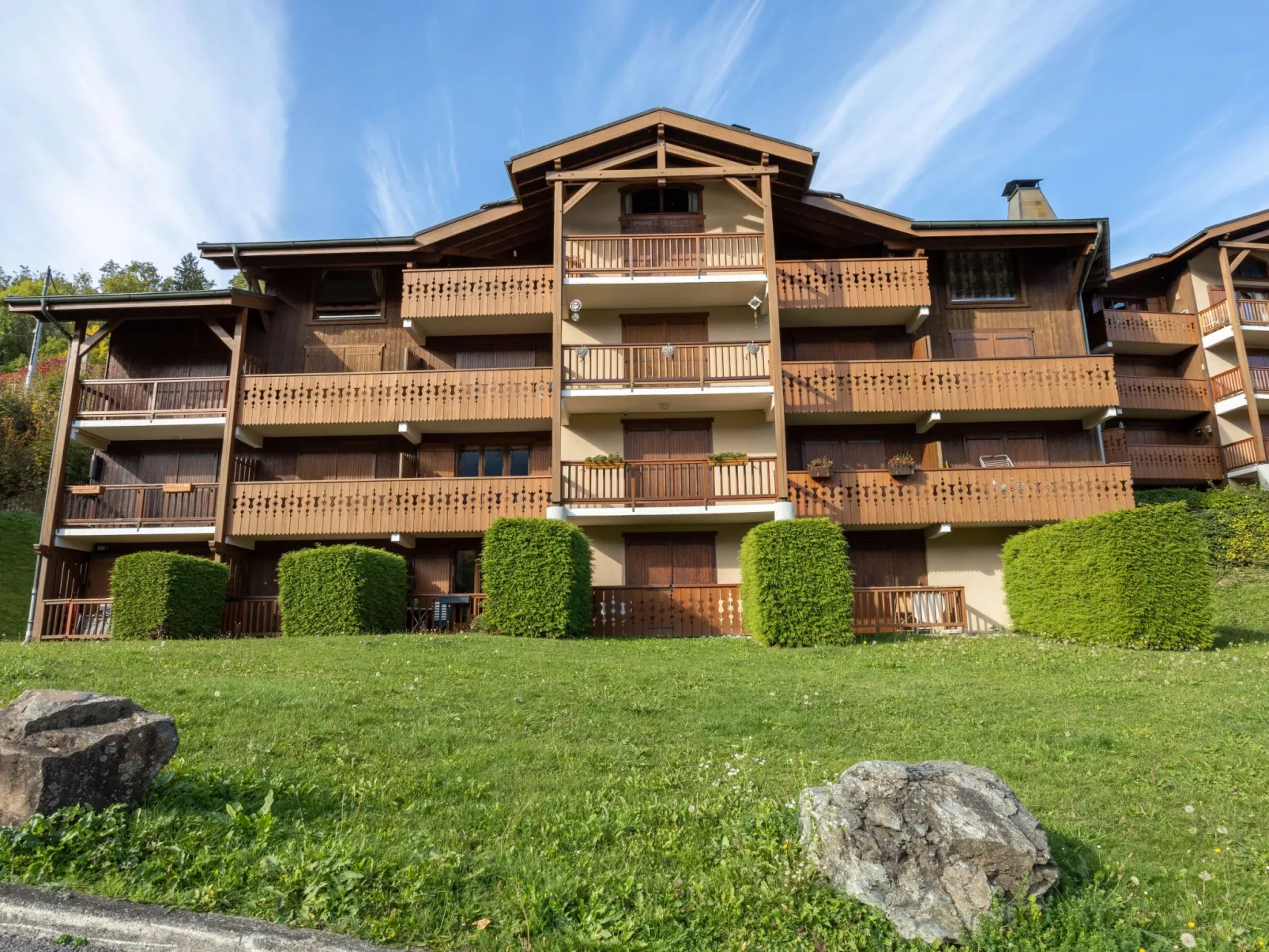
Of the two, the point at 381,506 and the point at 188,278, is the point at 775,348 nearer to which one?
the point at 381,506

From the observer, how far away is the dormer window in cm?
2252

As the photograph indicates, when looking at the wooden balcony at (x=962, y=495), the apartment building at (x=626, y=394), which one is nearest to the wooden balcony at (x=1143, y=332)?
the apartment building at (x=626, y=394)

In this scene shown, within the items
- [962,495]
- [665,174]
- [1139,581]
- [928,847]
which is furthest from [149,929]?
[665,174]

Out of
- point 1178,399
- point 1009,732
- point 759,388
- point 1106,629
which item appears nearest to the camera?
point 1009,732

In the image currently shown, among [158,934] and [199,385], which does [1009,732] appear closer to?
[158,934]

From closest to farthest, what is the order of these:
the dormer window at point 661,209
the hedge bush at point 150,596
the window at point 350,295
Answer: the hedge bush at point 150,596, the dormer window at point 661,209, the window at point 350,295

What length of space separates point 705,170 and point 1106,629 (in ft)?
45.6

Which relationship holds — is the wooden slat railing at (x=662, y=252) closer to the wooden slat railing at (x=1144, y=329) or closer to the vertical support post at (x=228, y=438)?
the vertical support post at (x=228, y=438)

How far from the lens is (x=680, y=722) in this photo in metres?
8.70

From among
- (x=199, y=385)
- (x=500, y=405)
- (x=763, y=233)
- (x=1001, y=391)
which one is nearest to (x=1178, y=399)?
(x=1001, y=391)

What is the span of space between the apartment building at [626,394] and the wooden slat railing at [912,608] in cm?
8

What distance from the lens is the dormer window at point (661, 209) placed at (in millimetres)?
22516

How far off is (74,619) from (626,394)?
14238 millimetres

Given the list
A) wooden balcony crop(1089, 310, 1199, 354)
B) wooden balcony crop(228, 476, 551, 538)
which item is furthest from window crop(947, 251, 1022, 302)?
wooden balcony crop(228, 476, 551, 538)
